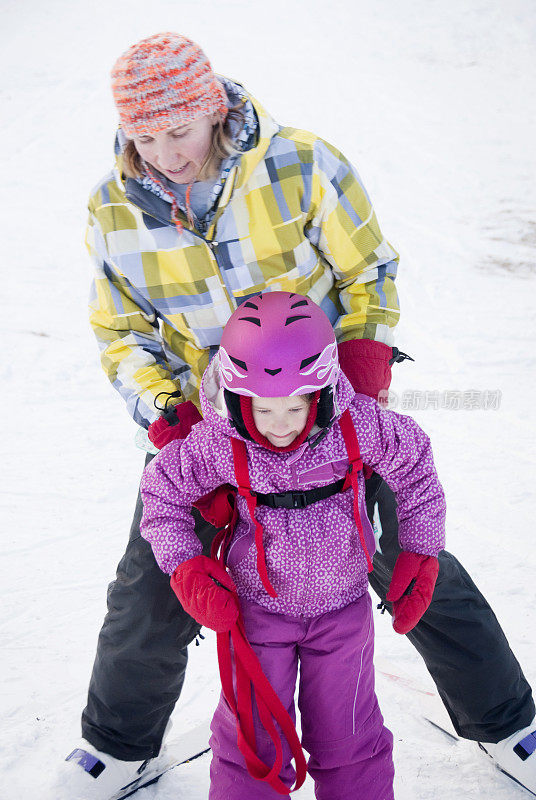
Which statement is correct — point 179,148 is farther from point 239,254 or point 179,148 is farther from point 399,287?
point 399,287

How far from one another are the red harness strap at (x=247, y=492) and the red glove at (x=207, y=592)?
87mm

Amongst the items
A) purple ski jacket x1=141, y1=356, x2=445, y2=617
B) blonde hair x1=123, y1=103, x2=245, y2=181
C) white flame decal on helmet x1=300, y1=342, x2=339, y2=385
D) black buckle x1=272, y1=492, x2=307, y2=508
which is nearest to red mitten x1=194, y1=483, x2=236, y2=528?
purple ski jacket x1=141, y1=356, x2=445, y2=617

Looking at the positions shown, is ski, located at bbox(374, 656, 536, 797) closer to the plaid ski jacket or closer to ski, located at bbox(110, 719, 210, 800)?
ski, located at bbox(110, 719, 210, 800)

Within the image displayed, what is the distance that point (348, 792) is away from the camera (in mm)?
1653

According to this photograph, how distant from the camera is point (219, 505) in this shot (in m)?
1.79

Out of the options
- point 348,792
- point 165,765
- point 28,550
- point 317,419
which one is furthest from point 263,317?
point 28,550

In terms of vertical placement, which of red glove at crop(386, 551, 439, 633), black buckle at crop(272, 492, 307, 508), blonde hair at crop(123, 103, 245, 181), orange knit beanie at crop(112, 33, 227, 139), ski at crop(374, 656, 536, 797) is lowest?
ski at crop(374, 656, 536, 797)

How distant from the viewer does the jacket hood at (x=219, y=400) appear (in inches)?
64.8

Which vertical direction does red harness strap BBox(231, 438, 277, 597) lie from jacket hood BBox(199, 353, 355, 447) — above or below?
below

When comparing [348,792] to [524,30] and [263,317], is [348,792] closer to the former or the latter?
[263,317]

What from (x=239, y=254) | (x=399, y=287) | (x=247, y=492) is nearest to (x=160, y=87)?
(x=239, y=254)

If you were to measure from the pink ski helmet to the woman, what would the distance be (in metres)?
0.20

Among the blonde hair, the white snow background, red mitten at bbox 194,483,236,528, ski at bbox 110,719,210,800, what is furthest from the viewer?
the white snow background

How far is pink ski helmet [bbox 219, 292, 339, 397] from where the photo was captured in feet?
5.13
